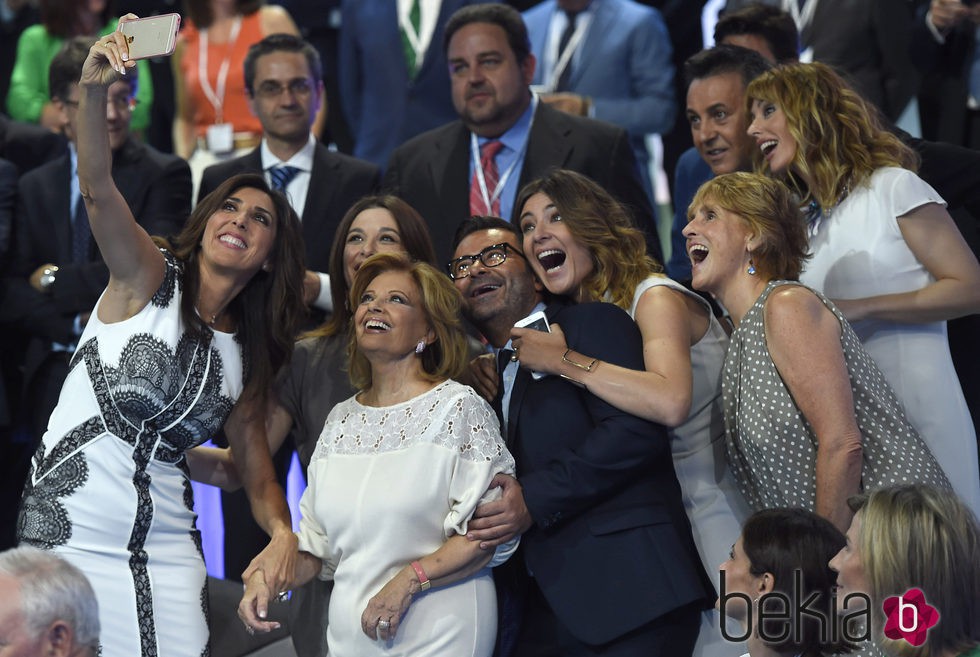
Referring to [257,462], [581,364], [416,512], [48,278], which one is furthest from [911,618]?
[48,278]

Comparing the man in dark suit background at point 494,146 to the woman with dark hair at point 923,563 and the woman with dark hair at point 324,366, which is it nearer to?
the woman with dark hair at point 324,366

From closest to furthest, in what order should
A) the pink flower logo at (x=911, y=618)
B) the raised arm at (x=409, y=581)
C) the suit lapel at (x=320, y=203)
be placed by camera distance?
the pink flower logo at (x=911, y=618), the raised arm at (x=409, y=581), the suit lapel at (x=320, y=203)

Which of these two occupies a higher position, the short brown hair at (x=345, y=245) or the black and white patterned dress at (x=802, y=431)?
the short brown hair at (x=345, y=245)

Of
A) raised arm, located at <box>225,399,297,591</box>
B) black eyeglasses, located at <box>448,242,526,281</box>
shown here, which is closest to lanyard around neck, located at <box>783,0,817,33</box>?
black eyeglasses, located at <box>448,242,526,281</box>

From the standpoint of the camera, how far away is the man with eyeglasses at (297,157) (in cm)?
514

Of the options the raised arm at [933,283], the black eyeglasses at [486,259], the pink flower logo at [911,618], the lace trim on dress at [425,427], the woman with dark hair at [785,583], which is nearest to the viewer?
the pink flower logo at [911,618]

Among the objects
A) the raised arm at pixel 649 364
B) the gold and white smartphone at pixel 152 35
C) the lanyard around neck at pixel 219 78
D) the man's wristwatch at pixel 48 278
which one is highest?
the gold and white smartphone at pixel 152 35

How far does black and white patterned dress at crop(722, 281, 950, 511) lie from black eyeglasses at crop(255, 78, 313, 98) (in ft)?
7.89

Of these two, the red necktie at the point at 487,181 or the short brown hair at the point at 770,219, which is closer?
the short brown hair at the point at 770,219

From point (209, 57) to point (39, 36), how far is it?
912mm

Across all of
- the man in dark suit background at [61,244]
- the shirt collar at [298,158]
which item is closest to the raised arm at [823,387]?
the shirt collar at [298,158]

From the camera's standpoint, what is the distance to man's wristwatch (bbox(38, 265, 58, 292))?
195 inches

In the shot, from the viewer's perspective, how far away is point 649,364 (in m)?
3.65

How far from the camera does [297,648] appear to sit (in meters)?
3.95
